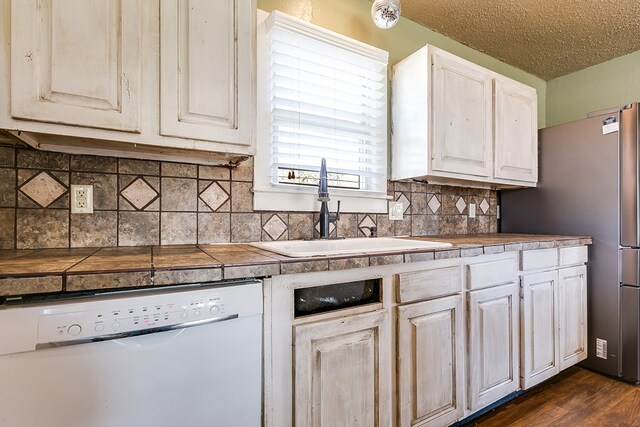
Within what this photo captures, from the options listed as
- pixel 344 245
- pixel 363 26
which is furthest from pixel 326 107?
pixel 344 245

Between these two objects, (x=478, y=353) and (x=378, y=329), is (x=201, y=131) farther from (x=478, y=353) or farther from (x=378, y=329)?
(x=478, y=353)

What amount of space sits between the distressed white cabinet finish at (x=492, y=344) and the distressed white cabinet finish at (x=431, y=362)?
9 cm

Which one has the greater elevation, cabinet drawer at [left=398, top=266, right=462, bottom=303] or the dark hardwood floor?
cabinet drawer at [left=398, top=266, right=462, bottom=303]

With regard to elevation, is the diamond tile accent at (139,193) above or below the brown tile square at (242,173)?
below

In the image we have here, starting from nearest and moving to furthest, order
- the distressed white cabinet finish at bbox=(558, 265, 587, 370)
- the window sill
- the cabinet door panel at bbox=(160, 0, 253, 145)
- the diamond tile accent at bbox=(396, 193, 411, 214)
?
the cabinet door panel at bbox=(160, 0, 253, 145) → the window sill → the distressed white cabinet finish at bbox=(558, 265, 587, 370) → the diamond tile accent at bbox=(396, 193, 411, 214)

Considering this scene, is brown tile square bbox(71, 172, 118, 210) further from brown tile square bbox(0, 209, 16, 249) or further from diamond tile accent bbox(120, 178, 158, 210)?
brown tile square bbox(0, 209, 16, 249)

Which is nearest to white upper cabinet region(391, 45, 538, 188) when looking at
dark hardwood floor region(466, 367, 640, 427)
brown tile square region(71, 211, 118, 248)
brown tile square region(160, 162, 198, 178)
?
brown tile square region(160, 162, 198, 178)

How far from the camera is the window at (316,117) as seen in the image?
162 cm

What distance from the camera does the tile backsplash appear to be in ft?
3.90

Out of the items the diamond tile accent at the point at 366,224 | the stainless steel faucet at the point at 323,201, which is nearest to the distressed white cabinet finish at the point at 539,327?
the diamond tile accent at the point at 366,224

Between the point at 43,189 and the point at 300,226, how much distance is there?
3.68ft

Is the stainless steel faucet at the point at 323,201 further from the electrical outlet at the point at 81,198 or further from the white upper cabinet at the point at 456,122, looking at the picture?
the electrical outlet at the point at 81,198

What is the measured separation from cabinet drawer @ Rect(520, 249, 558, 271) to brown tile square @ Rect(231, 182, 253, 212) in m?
1.54

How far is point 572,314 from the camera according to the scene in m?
2.03
